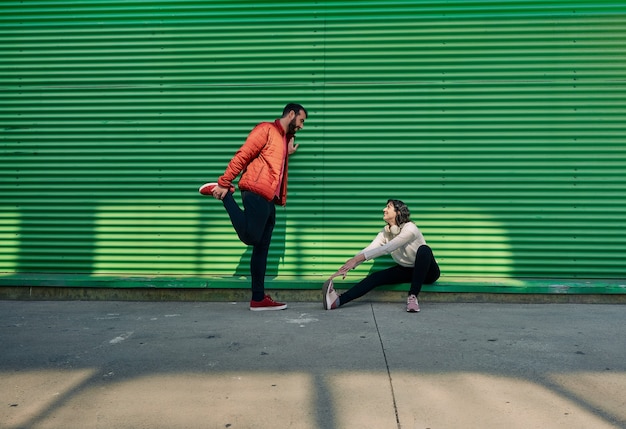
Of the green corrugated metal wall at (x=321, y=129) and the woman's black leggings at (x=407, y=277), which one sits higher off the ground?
the green corrugated metal wall at (x=321, y=129)

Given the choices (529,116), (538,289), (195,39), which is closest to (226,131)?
(195,39)

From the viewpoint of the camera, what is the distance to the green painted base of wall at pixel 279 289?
18.4ft

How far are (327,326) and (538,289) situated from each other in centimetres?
233

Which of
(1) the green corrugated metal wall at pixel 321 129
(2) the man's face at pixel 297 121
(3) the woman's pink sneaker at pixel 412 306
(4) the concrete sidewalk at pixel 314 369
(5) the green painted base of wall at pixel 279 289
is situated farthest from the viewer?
(1) the green corrugated metal wall at pixel 321 129

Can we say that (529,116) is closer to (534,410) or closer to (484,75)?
(484,75)

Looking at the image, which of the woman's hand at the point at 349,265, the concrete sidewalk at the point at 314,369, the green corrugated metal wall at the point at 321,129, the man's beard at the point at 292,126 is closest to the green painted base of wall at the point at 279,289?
the green corrugated metal wall at the point at 321,129

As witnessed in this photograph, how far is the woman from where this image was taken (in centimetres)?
524

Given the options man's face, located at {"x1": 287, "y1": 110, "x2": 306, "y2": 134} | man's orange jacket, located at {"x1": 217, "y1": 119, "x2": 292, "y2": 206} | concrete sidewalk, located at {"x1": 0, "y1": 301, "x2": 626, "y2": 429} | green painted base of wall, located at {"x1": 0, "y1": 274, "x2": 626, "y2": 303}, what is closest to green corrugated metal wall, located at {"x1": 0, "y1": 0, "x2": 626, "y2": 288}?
green painted base of wall, located at {"x1": 0, "y1": 274, "x2": 626, "y2": 303}

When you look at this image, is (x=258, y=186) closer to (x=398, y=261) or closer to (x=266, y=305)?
(x=266, y=305)

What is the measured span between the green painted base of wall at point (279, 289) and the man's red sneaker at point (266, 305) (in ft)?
1.51

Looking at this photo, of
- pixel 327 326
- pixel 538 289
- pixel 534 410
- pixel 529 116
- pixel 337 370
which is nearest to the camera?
pixel 534 410

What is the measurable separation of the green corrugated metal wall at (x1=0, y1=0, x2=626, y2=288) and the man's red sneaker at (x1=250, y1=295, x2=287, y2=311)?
0.76m

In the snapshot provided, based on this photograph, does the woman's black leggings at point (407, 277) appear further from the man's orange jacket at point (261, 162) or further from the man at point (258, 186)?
the man's orange jacket at point (261, 162)

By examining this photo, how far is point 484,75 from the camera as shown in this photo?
601 cm
